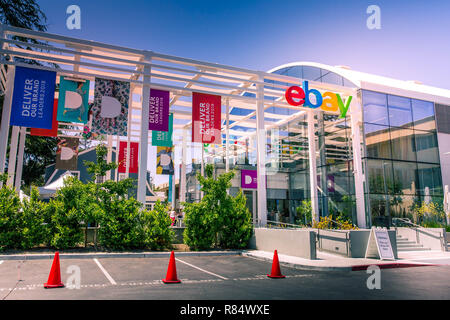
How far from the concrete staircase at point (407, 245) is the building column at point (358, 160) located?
230 centimetres

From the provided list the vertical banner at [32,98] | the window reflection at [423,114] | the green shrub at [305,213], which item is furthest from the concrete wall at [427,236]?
the vertical banner at [32,98]

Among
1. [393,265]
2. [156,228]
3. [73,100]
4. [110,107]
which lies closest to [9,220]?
[156,228]

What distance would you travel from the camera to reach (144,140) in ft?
51.4

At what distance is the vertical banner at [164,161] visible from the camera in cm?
2438

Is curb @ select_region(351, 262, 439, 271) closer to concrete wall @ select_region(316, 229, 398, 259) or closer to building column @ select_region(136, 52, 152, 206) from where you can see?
concrete wall @ select_region(316, 229, 398, 259)

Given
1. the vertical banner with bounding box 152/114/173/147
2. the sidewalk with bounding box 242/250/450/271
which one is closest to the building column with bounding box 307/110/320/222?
the sidewalk with bounding box 242/250/450/271

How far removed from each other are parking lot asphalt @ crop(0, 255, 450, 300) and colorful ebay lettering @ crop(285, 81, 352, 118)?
9.93m

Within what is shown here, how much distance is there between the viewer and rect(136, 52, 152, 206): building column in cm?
1526

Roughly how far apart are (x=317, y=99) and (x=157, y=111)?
896 cm

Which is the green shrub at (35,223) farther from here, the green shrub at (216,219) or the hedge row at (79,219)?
the green shrub at (216,219)

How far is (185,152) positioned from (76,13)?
16579 millimetres

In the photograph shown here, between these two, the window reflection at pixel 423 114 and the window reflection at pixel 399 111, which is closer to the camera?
the window reflection at pixel 399 111

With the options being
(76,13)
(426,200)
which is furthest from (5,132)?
(426,200)

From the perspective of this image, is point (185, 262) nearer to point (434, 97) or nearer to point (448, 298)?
point (448, 298)
